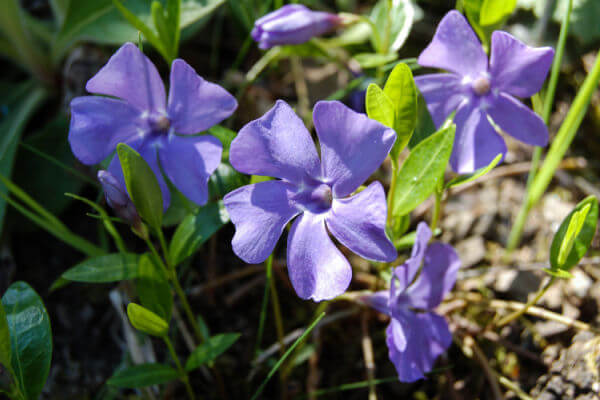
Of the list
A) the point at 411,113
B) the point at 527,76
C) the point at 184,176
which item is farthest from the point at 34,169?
the point at 527,76

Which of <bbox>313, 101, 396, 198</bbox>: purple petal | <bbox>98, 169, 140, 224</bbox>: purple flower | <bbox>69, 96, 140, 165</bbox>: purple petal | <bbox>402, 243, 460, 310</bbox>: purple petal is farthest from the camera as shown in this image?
<bbox>402, 243, 460, 310</bbox>: purple petal

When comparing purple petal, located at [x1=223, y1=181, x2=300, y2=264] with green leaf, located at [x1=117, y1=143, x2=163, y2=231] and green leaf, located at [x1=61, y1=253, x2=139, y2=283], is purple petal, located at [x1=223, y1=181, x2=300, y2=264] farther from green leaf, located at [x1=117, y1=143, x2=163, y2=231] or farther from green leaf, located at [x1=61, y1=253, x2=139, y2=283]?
green leaf, located at [x1=61, y1=253, x2=139, y2=283]

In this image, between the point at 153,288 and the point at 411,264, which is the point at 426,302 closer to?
the point at 411,264

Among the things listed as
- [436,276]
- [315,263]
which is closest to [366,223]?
[315,263]

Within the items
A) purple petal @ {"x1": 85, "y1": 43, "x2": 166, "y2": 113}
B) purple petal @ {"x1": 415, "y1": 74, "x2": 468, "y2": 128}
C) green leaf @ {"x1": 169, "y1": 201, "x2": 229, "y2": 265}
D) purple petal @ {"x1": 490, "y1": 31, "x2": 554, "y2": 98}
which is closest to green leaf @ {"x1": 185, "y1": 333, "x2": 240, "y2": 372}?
green leaf @ {"x1": 169, "y1": 201, "x2": 229, "y2": 265}

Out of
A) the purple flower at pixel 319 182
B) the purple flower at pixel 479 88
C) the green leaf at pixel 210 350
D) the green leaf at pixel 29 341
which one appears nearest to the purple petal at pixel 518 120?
the purple flower at pixel 479 88

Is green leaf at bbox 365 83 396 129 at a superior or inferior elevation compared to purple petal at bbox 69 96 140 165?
superior
